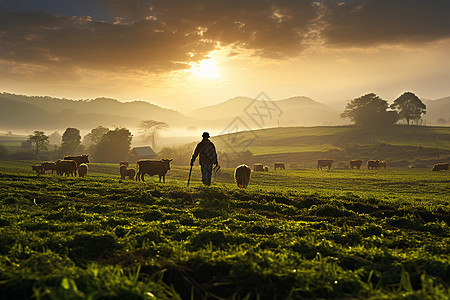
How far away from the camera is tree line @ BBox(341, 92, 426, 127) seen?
122 m

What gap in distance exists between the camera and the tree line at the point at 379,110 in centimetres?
12222

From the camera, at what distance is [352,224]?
891cm

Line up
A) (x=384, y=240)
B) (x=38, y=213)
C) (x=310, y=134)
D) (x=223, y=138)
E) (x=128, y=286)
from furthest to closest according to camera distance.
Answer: (x=223, y=138)
(x=310, y=134)
(x=38, y=213)
(x=384, y=240)
(x=128, y=286)

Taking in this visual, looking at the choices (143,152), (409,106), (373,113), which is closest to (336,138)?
(373,113)

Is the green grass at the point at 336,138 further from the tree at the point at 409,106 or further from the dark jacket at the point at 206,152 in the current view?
the dark jacket at the point at 206,152

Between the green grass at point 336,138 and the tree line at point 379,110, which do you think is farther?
the tree line at point 379,110

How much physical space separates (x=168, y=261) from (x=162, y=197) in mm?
8081

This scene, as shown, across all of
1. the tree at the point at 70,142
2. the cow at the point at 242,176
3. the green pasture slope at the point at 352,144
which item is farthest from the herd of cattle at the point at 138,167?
the tree at the point at 70,142

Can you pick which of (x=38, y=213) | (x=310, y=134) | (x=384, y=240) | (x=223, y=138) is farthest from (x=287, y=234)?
(x=223, y=138)

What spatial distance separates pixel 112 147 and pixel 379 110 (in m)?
115

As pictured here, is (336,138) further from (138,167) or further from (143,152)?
(138,167)

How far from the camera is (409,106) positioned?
134 metres

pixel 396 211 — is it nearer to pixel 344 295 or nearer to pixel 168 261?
pixel 344 295

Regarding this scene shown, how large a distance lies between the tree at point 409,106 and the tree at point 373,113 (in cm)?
1406
